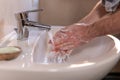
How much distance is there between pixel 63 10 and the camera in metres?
1.57

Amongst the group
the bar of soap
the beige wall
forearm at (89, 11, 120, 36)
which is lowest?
the beige wall

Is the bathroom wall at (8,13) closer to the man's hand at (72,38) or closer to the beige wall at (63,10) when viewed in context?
the man's hand at (72,38)

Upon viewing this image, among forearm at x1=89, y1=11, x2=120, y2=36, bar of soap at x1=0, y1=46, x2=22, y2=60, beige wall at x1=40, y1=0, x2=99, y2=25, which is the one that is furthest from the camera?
beige wall at x1=40, y1=0, x2=99, y2=25

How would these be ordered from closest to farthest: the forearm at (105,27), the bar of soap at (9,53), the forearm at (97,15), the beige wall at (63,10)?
1. the bar of soap at (9,53)
2. the forearm at (105,27)
3. the forearm at (97,15)
4. the beige wall at (63,10)

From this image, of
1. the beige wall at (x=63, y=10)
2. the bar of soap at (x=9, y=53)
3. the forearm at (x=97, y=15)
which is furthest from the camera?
the beige wall at (x=63, y=10)

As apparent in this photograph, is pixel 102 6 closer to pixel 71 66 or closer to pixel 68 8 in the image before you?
pixel 68 8

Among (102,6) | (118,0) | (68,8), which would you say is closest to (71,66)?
(118,0)

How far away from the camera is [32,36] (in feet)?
3.34

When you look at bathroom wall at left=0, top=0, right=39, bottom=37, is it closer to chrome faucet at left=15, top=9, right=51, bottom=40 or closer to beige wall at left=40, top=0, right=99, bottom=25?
chrome faucet at left=15, top=9, right=51, bottom=40

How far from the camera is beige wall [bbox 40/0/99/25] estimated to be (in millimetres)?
1562

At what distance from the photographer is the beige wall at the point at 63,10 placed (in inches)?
61.5

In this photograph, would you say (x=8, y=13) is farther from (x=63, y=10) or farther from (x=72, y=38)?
(x=63, y=10)

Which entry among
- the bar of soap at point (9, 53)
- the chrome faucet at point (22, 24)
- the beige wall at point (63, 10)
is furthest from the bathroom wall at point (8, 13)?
the beige wall at point (63, 10)

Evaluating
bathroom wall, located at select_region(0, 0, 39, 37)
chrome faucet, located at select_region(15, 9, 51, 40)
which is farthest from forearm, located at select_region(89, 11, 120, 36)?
bathroom wall, located at select_region(0, 0, 39, 37)
